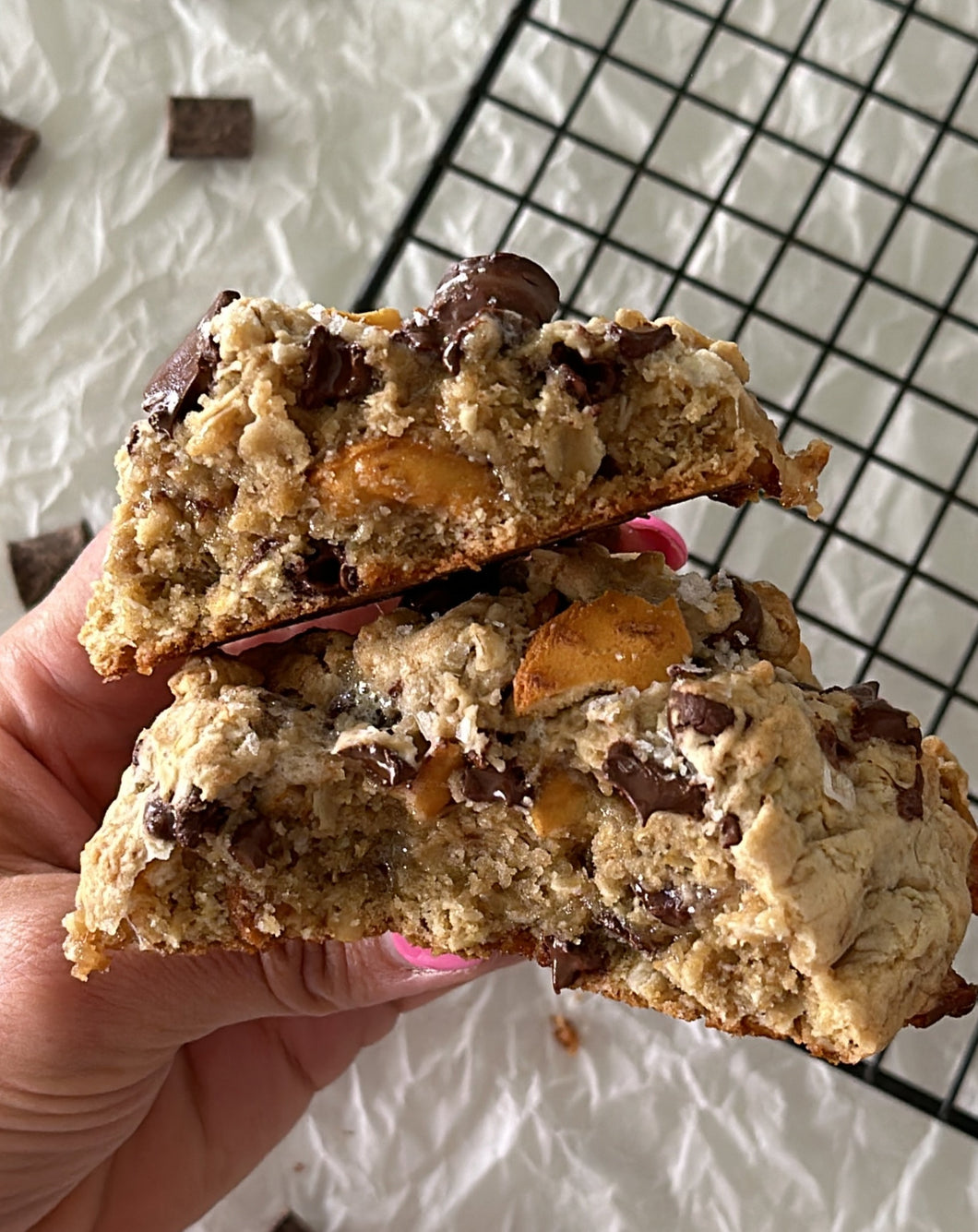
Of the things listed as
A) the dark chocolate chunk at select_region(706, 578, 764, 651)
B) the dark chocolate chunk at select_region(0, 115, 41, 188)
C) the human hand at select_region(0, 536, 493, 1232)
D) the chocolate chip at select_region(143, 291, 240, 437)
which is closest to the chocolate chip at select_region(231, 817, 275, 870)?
the human hand at select_region(0, 536, 493, 1232)

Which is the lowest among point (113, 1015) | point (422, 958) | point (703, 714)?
point (113, 1015)

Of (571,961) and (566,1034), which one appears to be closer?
(571,961)

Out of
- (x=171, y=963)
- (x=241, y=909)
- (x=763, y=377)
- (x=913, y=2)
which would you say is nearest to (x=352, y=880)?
(x=241, y=909)

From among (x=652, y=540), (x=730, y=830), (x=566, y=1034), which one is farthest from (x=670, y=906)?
(x=566, y=1034)

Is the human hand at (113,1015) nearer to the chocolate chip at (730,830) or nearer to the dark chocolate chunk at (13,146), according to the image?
the chocolate chip at (730,830)

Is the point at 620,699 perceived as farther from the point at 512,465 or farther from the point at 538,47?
the point at 538,47

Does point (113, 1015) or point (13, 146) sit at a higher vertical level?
point (13, 146)

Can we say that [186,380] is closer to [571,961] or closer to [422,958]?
[571,961]

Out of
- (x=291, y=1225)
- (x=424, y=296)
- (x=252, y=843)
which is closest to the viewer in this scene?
(x=252, y=843)
